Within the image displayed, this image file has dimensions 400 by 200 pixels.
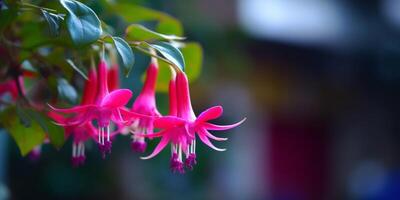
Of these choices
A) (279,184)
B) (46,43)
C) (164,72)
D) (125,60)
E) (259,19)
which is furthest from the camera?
(279,184)

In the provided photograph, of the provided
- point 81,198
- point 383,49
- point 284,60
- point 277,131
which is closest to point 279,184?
point 277,131

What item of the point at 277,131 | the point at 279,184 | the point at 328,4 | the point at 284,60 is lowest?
the point at 279,184

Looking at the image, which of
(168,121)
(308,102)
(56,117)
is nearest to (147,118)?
(168,121)

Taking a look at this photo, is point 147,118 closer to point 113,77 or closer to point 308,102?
point 113,77

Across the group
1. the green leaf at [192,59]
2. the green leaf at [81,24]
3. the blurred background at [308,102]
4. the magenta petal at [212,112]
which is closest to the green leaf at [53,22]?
the green leaf at [81,24]

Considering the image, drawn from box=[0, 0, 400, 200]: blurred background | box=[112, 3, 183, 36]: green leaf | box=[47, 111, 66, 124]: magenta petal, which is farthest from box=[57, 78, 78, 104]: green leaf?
box=[0, 0, 400, 200]: blurred background

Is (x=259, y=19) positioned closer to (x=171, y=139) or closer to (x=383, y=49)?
(x=383, y=49)

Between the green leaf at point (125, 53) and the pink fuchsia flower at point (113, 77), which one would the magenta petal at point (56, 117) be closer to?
the pink fuchsia flower at point (113, 77)

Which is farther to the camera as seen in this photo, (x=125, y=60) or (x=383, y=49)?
(x=383, y=49)
